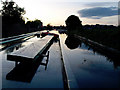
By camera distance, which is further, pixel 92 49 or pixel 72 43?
pixel 72 43

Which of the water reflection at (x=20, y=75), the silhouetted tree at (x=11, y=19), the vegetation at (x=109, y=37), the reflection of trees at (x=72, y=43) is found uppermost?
the silhouetted tree at (x=11, y=19)

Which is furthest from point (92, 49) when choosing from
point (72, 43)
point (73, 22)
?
point (73, 22)

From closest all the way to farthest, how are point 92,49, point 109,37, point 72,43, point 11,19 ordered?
point 92,49 < point 109,37 < point 72,43 < point 11,19

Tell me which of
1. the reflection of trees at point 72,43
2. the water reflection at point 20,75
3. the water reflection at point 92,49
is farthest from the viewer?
the reflection of trees at point 72,43

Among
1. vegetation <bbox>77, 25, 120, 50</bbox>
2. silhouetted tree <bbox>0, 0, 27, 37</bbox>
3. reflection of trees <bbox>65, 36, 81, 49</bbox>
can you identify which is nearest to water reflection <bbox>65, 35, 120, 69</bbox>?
reflection of trees <bbox>65, 36, 81, 49</bbox>

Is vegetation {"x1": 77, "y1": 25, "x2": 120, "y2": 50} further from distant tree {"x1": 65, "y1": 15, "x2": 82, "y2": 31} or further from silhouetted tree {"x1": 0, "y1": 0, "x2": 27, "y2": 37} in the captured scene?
distant tree {"x1": 65, "y1": 15, "x2": 82, "y2": 31}

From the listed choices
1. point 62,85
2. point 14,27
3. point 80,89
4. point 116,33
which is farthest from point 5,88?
point 14,27

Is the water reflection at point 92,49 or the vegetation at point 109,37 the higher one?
the vegetation at point 109,37

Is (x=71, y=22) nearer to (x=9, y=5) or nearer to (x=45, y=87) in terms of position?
(x=9, y=5)

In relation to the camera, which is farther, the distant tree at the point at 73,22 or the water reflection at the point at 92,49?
the distant tree at the point at 73,22

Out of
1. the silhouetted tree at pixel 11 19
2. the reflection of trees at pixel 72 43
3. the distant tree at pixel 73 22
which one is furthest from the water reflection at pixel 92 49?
the distant tree at pixel 73 22

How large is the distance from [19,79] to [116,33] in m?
9.69

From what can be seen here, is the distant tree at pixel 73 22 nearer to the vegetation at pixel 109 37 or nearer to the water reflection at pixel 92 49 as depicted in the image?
the vegetation at pixel 109 37

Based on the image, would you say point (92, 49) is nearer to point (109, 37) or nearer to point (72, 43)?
point (109, 37)
